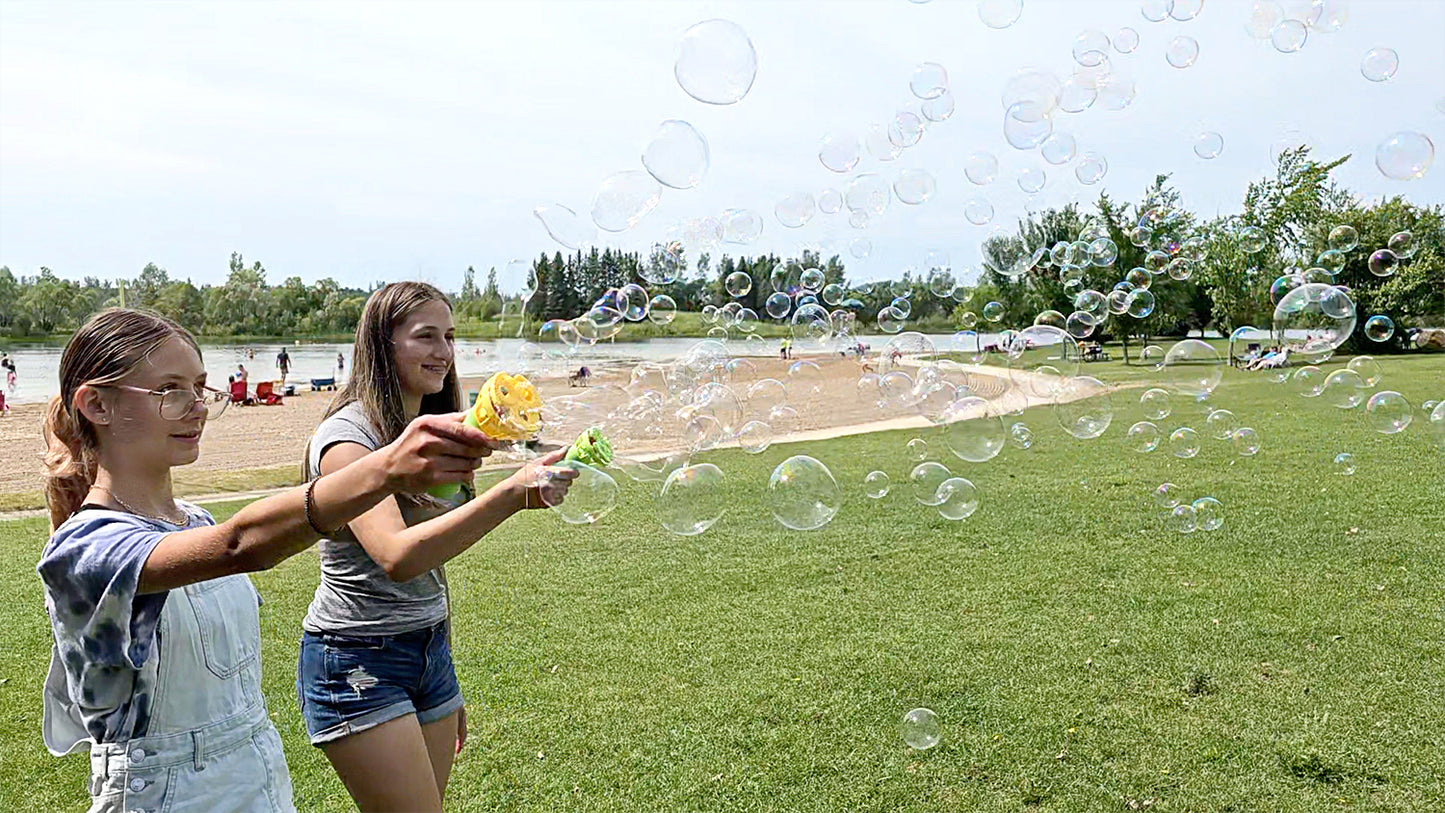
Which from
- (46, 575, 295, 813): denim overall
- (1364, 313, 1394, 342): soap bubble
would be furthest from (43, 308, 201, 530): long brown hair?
(1364, 313, 1394, 342): soap bubble

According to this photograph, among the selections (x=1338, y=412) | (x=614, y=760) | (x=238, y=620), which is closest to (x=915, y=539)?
(x=614, y=760)

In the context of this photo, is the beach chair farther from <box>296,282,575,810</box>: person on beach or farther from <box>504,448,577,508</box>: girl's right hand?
<box>504,448,577,508</box>: girl's right hand

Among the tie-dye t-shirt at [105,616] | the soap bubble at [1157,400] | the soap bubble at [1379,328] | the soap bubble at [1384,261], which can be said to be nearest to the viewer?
the tie-dye t-shirt at [105,616]

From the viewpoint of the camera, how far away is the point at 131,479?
1.92m

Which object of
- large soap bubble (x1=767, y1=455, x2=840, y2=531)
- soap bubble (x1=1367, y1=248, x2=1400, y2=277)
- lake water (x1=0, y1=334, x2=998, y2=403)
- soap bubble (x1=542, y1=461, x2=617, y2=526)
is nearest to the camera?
soap bubble (x1=542, y1=461, x2=617, y2=526)

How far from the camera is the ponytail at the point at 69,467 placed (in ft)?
6.29

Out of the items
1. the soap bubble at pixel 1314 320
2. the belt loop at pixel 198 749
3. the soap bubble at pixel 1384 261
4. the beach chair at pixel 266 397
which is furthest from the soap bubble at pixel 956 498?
the beach chair at pixel 266 397

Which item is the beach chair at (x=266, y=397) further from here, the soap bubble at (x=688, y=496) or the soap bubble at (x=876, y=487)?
the soap bubble at (x=688, y=496)

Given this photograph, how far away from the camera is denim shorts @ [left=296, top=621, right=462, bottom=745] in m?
2.45

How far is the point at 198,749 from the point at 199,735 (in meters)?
0.03

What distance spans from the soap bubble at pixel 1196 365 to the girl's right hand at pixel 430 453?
15.8ft

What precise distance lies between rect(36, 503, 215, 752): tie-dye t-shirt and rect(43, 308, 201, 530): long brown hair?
114mm

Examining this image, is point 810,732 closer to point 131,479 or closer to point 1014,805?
point 1014,805

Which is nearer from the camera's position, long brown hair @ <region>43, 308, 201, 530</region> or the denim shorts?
long brown hair @ <region>43, 308, 201, 530</region>
